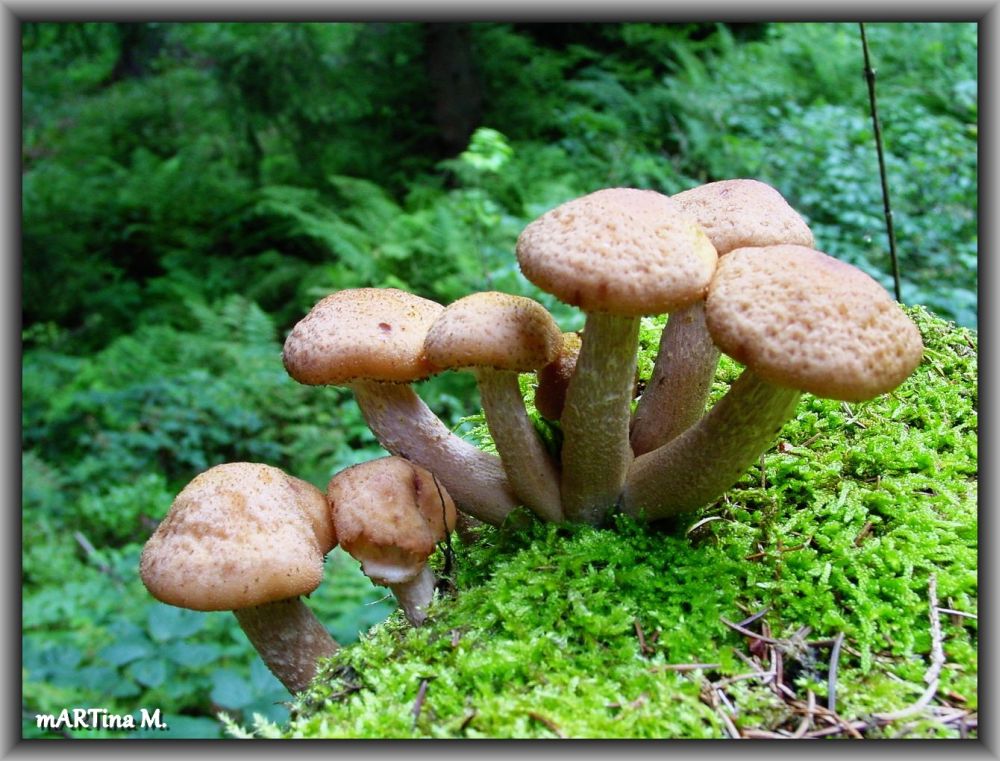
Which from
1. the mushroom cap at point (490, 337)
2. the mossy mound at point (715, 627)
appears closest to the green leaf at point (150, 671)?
the mossy mound at point (715, 627)

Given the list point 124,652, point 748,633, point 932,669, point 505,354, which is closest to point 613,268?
point 505,354

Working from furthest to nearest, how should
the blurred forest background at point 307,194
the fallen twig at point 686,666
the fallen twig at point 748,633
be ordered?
the blurred forest background at point 307,194, the fallen twig at point 748,633, the fallen twig at point 686,666

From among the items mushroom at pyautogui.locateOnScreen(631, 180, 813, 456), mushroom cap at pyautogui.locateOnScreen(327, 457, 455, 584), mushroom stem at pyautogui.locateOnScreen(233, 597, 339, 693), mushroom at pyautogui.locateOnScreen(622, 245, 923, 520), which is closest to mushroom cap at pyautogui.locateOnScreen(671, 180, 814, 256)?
mushroom at pyautogui.locateOnScreen(631, 180, 813, 456)

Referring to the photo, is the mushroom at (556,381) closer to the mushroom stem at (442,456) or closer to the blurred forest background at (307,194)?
the mushroom stem at (442,456)

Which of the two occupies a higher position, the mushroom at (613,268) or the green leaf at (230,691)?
the mushroom at (613,268)

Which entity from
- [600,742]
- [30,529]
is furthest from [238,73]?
[600,742]

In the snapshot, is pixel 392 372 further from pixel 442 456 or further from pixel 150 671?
pixel 150 671
